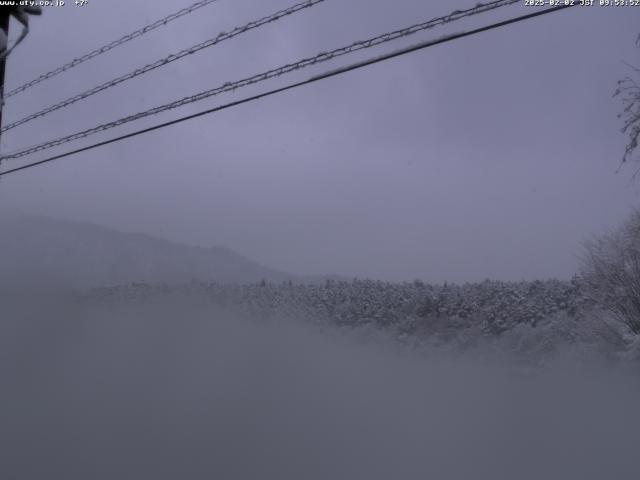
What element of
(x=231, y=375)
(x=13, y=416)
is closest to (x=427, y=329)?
(x=231, y=375)

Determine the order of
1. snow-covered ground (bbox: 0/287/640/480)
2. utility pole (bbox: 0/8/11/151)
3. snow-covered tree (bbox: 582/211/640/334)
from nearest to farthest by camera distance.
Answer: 1. utility pole (bbox: 0/8/11/151)
2. snow-covered ground (bbox: 0/287/640/480)
3. snow-covered tree (bbox: 582/211/640/334)

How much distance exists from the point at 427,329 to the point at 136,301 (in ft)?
52.5

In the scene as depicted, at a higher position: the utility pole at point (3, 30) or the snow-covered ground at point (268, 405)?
the utility pole at point (3, 30)

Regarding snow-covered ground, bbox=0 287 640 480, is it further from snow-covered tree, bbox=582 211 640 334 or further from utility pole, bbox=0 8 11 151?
utility pole, bbox=0 8 11 151

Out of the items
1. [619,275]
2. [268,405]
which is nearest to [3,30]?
[268,405]

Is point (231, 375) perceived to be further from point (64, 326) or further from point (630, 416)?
point (630, 416)

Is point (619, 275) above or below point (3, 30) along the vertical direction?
below

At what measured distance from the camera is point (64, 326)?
66.3ft

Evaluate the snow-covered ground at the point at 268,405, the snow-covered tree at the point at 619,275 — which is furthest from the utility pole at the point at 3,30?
the snow-covered tree at the point at 619,275

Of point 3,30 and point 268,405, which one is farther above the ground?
point 3,30

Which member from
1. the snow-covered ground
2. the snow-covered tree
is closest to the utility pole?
the snow-covered ground

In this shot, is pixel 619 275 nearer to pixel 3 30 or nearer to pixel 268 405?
pixel 268 405

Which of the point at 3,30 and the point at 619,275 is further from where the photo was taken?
the point at 619,275

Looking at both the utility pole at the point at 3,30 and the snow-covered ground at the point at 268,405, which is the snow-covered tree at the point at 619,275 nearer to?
the snow-covered ground at the point at 268,405
